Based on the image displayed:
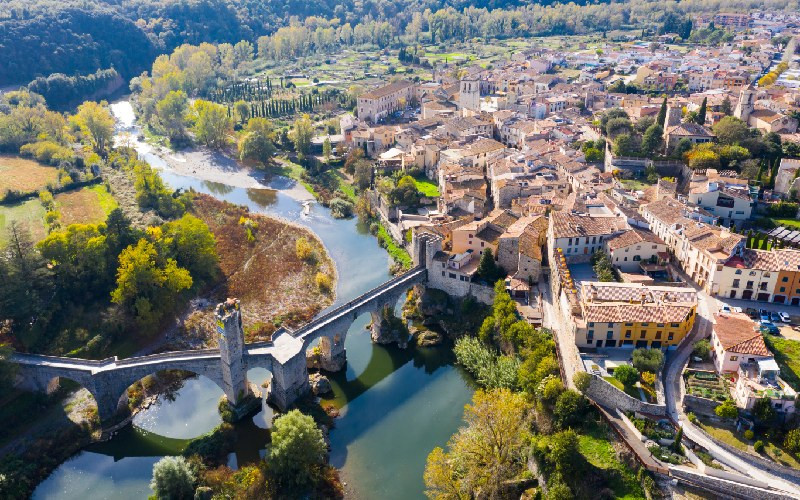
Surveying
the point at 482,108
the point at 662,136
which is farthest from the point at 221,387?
the point at 482,108

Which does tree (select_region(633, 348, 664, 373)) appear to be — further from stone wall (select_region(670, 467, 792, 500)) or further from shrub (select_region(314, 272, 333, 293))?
shrub (select_region(314, 272, 333, 293))

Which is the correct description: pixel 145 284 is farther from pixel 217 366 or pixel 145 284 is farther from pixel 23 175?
pixel 23 175

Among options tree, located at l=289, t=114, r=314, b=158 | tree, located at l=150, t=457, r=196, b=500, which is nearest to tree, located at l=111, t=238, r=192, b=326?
tree, located at l=150, t=457, r=196, b=500

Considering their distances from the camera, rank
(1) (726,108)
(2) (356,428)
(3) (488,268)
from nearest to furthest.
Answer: (2) (356,428)
(3) (488,268)
(1) (726,108)

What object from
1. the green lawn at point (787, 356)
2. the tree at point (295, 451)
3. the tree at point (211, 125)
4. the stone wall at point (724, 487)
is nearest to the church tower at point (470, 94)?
the tree at point (211, 125)

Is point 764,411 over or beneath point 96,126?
beneath

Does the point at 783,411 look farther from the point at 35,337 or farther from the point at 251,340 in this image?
the point at 35,337

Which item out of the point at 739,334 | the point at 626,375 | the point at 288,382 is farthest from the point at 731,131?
the point at 288,382
